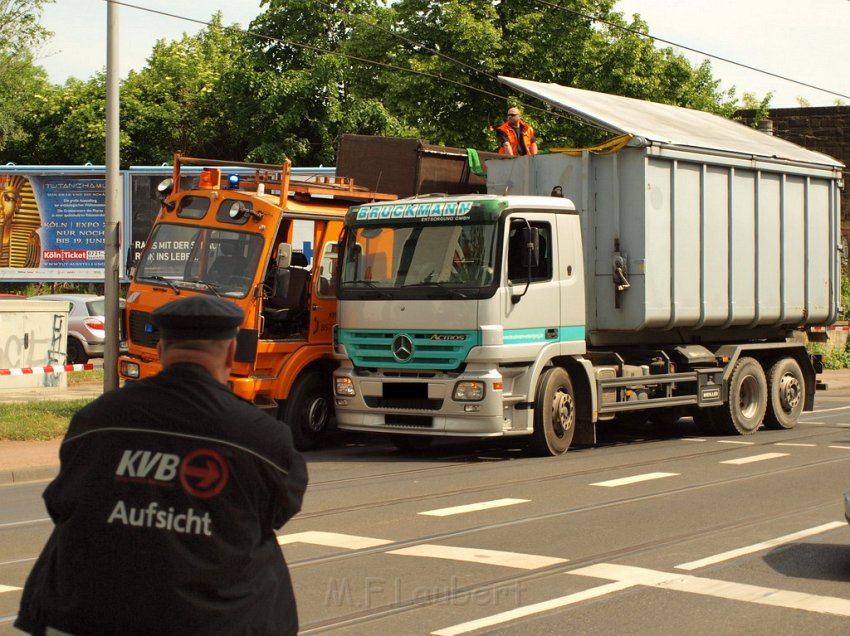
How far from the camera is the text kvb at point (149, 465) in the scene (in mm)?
2936

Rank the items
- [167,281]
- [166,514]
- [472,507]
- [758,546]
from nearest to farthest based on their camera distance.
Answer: [166,514], [758,546], [472,507], [167,281]

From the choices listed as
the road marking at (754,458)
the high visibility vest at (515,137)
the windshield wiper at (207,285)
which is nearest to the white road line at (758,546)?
the road marking at (754,458)

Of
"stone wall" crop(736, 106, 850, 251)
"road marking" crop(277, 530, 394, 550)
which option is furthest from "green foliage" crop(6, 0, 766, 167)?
"road marking" crop(277, 530, 394, 550)

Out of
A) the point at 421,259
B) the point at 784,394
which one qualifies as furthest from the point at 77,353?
the point at 784,394

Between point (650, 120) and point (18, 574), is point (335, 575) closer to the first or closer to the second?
point (18, 574)

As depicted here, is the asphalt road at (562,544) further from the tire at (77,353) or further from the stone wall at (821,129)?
the stone wall at (821,129)

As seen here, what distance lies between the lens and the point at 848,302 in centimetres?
3181

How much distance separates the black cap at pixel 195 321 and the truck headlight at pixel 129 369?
35.6ft

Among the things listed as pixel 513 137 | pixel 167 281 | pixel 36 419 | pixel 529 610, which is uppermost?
pixel 513 137

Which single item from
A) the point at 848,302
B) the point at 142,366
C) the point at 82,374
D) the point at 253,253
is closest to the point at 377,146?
the point at 253,253

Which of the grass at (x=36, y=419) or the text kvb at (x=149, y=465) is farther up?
the text kvb at (x=149, y=465)

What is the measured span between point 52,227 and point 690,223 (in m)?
20.7

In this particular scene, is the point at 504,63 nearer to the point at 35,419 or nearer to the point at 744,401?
the point at 744,401

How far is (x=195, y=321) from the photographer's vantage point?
306 cm
